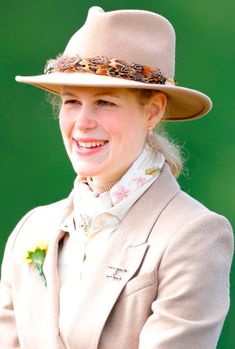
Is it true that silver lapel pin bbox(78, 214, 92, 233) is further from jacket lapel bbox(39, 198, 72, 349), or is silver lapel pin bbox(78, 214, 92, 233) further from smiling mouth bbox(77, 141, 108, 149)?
smiling mouth bbox(77, 141, 108, 149)

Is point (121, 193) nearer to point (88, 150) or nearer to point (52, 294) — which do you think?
point (88, 150)

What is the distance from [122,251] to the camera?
313cm

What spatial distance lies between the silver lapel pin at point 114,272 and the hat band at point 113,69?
556 mm

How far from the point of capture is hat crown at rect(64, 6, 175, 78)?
317cm

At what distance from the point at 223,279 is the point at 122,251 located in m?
0.31

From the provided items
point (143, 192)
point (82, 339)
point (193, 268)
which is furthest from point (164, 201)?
point (82, 339)

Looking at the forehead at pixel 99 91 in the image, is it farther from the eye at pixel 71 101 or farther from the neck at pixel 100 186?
the neck at pixel 100 186

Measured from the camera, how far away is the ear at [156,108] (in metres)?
3.22

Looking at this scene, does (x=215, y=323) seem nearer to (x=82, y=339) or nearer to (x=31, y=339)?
(x=82, y=339)

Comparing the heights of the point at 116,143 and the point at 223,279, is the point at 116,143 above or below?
above

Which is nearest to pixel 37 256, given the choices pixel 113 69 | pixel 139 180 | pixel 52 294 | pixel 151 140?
pixel 52 294

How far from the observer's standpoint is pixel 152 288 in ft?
9.94

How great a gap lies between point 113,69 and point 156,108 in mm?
203

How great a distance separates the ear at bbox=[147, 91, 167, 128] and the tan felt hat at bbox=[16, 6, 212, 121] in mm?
29
